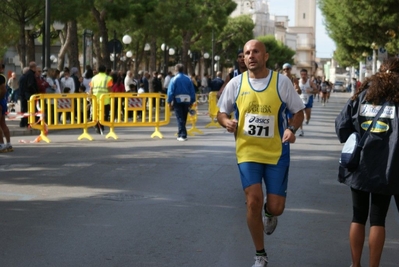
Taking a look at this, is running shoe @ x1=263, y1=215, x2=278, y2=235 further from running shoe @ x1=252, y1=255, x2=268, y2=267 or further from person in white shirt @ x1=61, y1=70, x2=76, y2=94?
person in white shirt @ x1=61, y1=70, x2=76, y2=94

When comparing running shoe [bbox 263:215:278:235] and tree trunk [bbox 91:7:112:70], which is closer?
running shoe [bbox 263:215:278:235]

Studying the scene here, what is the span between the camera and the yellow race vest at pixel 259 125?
7.43 m

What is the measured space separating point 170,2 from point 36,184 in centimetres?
4418

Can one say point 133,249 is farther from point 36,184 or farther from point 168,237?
point 36,184

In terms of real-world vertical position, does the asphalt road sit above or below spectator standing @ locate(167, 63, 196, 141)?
below

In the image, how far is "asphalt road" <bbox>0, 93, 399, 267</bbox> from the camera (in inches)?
309

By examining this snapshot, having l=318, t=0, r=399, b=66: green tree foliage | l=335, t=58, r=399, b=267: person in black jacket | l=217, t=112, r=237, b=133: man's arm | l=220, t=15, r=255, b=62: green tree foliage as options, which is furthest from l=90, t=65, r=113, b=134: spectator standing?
l=220, t=15, r=255, b=62: green tree foliage

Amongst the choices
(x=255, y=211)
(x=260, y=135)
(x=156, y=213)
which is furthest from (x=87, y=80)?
(x=255, y=211)

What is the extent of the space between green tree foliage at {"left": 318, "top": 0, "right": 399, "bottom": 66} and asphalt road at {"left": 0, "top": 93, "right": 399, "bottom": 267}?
84.0 feet

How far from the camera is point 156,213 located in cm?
1009

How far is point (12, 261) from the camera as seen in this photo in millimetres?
7480

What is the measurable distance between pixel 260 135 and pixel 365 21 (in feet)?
123

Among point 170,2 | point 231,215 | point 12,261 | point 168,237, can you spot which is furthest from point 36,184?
point 170,2

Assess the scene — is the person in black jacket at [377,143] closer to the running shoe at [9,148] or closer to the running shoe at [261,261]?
the running shoe at [261,261]
